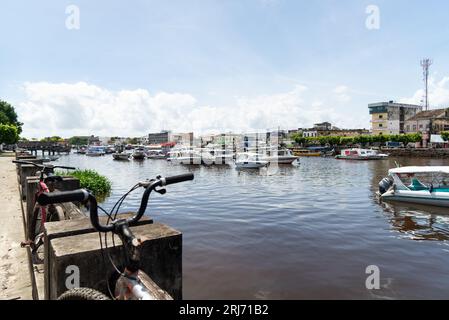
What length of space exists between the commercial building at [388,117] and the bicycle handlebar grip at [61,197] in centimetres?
11634

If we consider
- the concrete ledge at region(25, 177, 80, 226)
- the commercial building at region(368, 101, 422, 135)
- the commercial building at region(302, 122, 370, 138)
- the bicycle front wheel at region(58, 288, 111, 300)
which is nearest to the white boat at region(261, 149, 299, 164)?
the concrete ledge at region(25, 177, 80, 226)

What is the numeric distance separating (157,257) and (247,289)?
197 inches

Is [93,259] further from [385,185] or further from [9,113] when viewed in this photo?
[9,113]

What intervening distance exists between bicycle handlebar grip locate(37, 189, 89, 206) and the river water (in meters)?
5.69

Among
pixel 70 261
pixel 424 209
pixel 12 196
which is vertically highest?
pixel 70 261

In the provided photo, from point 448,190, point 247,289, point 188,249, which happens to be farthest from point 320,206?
point 247,289

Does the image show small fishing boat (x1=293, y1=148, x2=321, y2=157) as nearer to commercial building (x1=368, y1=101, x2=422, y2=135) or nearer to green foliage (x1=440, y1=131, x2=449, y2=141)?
commercial building (x1=368, y1=101, x2=422, y2=135)

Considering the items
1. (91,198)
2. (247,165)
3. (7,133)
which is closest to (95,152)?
(7,133)

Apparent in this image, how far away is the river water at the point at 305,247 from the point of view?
8.14 meters

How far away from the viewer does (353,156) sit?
231 ft

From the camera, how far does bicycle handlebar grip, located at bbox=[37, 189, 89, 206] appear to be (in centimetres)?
250

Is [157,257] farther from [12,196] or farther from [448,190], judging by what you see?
[448,190]

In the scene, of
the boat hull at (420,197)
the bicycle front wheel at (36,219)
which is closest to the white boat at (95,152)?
the boat hull at (420,197)
